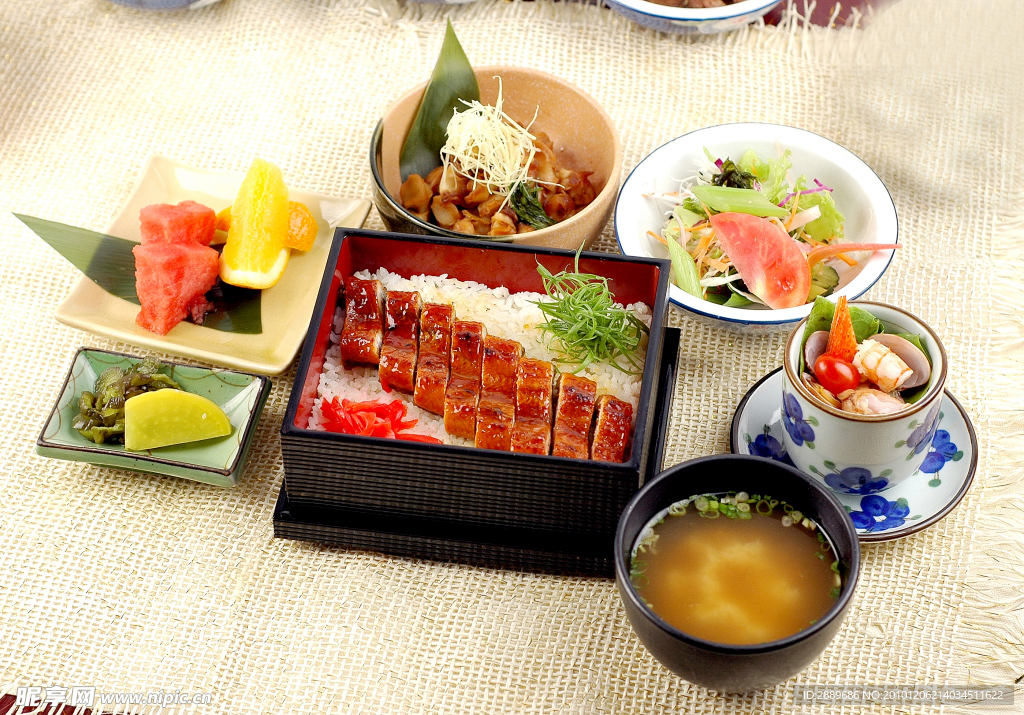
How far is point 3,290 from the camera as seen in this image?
2.53m

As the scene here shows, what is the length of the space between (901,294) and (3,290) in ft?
7.77

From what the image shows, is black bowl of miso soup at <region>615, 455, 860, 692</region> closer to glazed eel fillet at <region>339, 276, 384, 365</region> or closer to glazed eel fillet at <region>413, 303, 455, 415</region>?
glazed eel fillet at <region>413, 303, 455, 415</region>

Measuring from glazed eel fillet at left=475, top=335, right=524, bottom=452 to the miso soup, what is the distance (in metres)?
0.35

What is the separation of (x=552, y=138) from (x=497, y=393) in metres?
1.04

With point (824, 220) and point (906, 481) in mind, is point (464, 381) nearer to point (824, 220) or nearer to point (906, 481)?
point (906, 481)

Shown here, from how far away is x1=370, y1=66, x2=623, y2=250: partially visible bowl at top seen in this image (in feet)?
7.54

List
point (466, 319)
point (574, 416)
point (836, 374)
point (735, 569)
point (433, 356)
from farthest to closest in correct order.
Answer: point (466, 319), point (433, 356), point (574, 416), point (836, 374), point (735, 569)

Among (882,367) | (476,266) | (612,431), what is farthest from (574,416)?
(882,367)

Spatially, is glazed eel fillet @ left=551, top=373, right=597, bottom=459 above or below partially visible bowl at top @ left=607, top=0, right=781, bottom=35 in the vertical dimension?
below

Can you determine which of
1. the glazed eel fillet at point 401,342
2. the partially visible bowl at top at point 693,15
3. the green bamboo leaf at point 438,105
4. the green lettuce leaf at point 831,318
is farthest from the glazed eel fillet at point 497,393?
the partially visible bowl at top at point 693,15

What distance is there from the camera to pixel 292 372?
233 centimetres

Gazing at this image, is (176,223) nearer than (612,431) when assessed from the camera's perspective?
No

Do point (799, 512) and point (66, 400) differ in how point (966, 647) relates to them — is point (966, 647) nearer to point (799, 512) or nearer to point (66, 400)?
point (799, 512)

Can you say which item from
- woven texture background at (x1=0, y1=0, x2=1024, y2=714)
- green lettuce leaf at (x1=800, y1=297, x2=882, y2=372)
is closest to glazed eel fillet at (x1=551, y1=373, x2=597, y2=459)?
woven texture background at (x1=0, y1=0, x2=1024, y2=714)
